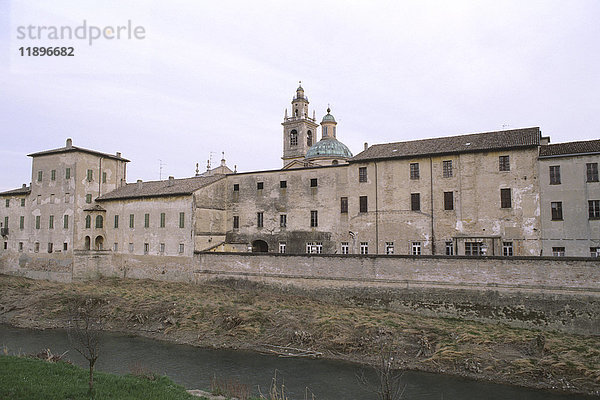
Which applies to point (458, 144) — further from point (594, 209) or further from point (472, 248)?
point (594, 209)

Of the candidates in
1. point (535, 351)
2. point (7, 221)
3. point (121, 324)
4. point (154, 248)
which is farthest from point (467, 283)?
point (7, 221)

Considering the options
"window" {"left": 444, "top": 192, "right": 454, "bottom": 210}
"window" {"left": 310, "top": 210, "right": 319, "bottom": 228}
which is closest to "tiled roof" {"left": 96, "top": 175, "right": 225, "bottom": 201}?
"window" {"left": 310, "top": 210, "right": 319, "bottom": 228}

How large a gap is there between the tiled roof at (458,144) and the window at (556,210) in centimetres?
380

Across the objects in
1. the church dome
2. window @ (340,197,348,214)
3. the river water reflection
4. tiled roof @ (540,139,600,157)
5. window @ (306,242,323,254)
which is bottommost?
the river water reflection

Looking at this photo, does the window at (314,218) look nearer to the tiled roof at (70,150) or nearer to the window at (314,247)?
the window at (314,247)

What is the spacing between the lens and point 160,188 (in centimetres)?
3872

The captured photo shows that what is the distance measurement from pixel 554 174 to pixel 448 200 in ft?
21.1

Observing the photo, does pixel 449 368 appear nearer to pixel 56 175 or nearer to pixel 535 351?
pixel 535 351

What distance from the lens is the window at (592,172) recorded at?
26281mm

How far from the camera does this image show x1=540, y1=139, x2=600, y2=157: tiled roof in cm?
2679

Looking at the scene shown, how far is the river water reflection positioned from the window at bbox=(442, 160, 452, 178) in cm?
1571

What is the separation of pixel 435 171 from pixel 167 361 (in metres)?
20.8

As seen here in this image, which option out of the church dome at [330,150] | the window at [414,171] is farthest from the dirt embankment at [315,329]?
the church dome at [330,150]

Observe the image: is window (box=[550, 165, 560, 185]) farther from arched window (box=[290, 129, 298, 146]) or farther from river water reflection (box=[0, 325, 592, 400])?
arched window (box=[290, 129, 298, 146])
